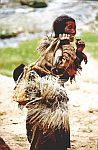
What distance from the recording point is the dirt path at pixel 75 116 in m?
2.57

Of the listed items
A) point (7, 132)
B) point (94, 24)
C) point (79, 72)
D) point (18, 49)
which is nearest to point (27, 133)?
point (7, 132)

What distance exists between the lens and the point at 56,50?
2.36 m

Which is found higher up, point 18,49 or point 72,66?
point 72,66

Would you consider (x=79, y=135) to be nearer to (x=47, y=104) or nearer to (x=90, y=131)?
(x=90, y=131)

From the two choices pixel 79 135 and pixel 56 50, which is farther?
pixel 79 135

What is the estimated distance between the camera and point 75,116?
107 inches

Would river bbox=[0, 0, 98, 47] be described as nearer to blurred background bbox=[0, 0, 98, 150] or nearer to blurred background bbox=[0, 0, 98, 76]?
blurred background bbox=[0, 0, 98, 76]

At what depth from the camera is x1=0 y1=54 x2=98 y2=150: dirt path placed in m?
2.57

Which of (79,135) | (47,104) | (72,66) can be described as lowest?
(79,135)

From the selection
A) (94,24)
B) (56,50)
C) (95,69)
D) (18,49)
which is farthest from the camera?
A: (94,24)

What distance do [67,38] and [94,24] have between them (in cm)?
158

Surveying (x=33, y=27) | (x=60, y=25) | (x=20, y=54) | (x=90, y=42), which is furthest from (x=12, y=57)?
(x=33, y=27)

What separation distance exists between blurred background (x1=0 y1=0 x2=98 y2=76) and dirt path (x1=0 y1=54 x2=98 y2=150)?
16 cm

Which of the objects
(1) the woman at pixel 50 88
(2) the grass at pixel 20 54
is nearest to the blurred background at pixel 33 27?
(2) the grass at pixel 20 54
